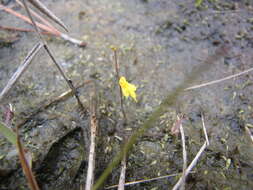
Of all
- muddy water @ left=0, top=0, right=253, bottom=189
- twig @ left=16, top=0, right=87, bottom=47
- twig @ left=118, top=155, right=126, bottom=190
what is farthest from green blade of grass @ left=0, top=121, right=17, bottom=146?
twig @ left=16, top=0, right=87, bottom=47

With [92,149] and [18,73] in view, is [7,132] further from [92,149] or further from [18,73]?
[92,149]

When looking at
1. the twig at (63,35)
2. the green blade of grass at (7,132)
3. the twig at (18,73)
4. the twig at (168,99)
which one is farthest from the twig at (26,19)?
the twig at (168,99)

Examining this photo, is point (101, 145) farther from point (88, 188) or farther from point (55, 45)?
point (55, 45)

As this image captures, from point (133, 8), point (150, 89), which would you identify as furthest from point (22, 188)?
point (133, 8)

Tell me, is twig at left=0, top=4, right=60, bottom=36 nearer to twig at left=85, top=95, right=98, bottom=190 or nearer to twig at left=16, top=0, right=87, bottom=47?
twig at left=16, top=0, right=87, bottom=47

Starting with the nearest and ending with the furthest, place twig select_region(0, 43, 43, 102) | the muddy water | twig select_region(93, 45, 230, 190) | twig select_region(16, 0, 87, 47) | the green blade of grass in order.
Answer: twig select_region(93, 45, 230, 190) → the green blade of grass → twig select_region(0, 43, 43, 102) → the muddy water → twig select_region(16, 0, 87, 47)

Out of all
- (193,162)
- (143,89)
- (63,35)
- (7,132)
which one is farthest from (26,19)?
(193,162)

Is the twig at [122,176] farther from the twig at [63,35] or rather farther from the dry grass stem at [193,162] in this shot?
the twig at [63,35]

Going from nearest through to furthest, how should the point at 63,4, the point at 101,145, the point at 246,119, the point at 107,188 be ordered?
the point at 107,188 < the point at 101,145 < the point at 246,119 < the point at 63,4
